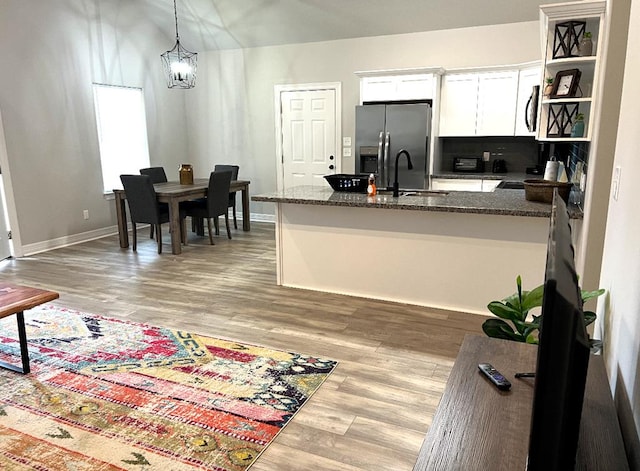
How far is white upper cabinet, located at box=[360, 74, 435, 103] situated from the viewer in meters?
5.71

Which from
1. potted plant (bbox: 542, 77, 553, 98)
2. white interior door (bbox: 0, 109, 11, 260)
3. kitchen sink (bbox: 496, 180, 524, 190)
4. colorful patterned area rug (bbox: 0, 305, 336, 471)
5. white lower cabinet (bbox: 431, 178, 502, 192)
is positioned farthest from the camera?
white lower cabinet (bbox: 431, 178, 502, 192)

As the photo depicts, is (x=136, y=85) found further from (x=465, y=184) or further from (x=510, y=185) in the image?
(x=510, y=185)

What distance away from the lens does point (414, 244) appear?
3689mm

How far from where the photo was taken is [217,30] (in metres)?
6.74

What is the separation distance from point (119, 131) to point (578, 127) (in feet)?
19.2

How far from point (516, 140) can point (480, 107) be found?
0.67 meters

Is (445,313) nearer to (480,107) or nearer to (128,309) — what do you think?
(128,309)

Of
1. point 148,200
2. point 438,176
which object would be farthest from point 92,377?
point 438,176

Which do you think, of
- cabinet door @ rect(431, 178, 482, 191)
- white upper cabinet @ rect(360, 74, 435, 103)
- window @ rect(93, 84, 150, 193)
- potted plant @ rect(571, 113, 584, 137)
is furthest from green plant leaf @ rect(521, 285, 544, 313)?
window @ rect(93, 84, 150, 193)

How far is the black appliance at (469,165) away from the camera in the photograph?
19.1 feet

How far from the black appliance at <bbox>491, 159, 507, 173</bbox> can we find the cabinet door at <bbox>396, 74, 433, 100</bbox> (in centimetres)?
115

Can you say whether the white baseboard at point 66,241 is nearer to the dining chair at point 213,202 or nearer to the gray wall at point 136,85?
the gray wall at point 136,85

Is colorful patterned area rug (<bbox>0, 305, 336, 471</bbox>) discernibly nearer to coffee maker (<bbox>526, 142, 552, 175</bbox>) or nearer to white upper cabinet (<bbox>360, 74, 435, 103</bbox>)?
white upper cabinet (<bbox>360, 74, 435, 103</bbox>)

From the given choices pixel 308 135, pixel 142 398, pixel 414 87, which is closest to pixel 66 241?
pixel 308 135
